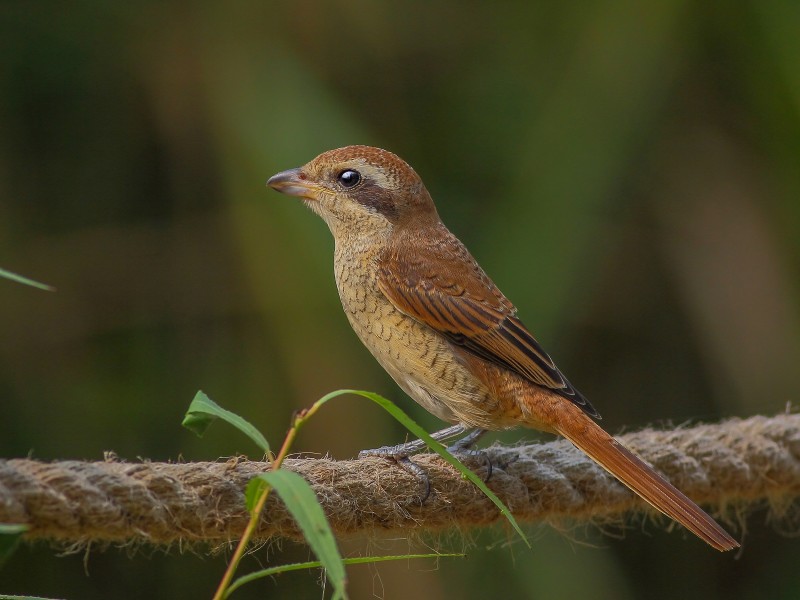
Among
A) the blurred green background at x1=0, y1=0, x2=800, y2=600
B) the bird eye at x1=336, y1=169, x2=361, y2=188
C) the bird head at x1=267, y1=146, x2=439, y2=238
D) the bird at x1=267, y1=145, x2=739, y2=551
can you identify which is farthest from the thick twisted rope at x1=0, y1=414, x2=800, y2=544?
the blurred green background at x1=0, y1=0, x2=800, y2=600

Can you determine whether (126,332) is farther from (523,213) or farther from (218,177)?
(523,213)

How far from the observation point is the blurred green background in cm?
466

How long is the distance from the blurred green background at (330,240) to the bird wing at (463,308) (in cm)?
97

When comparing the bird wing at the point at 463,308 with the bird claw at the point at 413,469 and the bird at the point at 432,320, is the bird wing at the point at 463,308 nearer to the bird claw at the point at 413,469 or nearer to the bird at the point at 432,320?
the bird at the point at 432,320

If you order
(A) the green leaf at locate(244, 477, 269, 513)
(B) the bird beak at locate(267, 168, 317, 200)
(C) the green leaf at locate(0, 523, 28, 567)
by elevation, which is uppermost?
(B) the bird beak at locate(267, 168, 317, 200)

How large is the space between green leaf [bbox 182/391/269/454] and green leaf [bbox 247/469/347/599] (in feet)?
0.50

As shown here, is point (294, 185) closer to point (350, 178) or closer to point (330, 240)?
point (350, 178)

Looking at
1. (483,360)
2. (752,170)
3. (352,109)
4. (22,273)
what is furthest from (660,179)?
(22,273)

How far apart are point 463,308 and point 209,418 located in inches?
63.2

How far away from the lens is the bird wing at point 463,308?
3324mm

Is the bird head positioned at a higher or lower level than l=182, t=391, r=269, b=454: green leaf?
higher

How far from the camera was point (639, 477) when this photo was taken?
116 inches

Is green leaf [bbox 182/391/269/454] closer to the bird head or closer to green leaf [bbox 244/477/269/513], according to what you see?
green leaf [bbox 244/477/269/513]

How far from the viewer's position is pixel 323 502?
7.93ft
